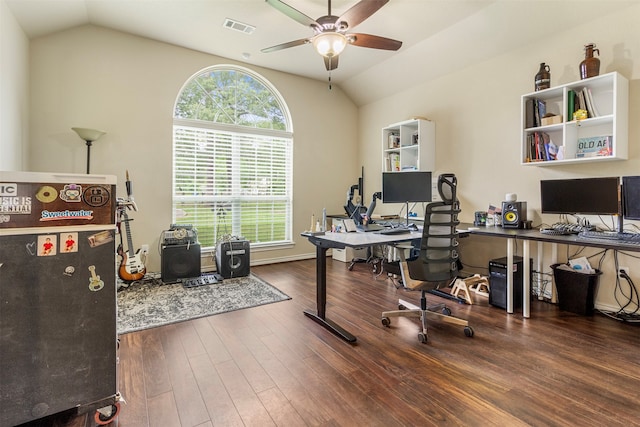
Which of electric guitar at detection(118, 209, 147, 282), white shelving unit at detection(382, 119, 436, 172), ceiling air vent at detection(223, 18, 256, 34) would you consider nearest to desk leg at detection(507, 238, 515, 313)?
white shelving unit at detection(382, 119, 436, 172)

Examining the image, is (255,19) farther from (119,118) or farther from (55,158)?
(55,158)

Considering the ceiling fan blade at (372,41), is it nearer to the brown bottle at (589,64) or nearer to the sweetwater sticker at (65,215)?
the brown bottle at (589,64)

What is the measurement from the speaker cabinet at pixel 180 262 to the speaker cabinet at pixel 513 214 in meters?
3.67

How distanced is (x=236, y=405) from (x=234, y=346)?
2.25ft

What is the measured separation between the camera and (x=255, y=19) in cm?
350

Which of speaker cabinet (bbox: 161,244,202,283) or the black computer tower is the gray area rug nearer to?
speaker cabinet (bbox: 161,244,202,283)

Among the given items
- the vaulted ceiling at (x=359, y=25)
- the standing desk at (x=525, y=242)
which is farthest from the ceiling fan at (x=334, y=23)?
the standing desk at (x=525, y=242)

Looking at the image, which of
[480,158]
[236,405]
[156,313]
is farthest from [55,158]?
[480,158]

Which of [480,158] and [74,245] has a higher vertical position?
[480,158]

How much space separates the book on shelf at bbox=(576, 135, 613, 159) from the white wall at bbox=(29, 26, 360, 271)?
3.87 meters

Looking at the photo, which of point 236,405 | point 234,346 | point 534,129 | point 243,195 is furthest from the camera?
point 243,195

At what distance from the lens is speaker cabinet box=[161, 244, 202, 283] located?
3.88 m

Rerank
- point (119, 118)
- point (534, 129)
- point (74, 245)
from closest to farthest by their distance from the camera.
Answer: point (74, 245), point (534, 129), point (119, 118)

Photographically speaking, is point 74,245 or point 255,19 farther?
point 255,19
